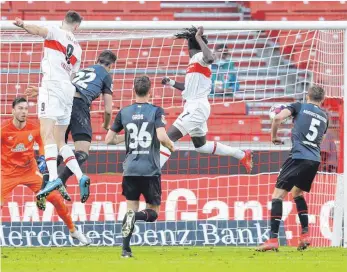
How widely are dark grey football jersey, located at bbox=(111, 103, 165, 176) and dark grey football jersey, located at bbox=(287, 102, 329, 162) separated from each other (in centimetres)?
181

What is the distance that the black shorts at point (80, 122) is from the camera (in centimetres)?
1137

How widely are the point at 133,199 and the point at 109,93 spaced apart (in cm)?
206

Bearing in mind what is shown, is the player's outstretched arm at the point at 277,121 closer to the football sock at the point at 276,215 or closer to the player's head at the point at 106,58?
Answer: the football sock at the point at 276,215

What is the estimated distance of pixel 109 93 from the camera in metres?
11.4

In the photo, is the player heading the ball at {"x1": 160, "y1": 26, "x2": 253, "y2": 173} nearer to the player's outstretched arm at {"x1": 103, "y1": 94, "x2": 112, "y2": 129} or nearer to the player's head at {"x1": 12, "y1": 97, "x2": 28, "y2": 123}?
the player's outstretched arm at {"x1": 103, "y1": 94, "x2": 112, "y2": 129}

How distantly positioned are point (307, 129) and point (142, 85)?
2121mm

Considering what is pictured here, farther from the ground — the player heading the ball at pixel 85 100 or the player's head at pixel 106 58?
the player's head at pixel 106 58

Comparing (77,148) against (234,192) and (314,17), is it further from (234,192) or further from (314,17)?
(314,17)

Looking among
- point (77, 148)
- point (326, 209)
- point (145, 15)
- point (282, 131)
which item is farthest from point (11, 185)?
point (145, 15)

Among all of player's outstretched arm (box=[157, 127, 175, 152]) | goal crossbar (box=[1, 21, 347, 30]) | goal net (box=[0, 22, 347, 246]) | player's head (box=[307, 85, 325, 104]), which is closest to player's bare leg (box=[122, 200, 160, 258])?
player's outstretched arm (box=[157, 127, 175, 152])

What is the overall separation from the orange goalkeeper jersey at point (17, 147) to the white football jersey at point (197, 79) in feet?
6.30

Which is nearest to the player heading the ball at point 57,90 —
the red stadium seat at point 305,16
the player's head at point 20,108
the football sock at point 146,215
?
the player's head at point 20,108

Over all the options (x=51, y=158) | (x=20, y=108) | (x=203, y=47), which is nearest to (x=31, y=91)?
(x=20, y=108)

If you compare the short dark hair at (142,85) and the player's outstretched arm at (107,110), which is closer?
the short dark hair at (142,85)
